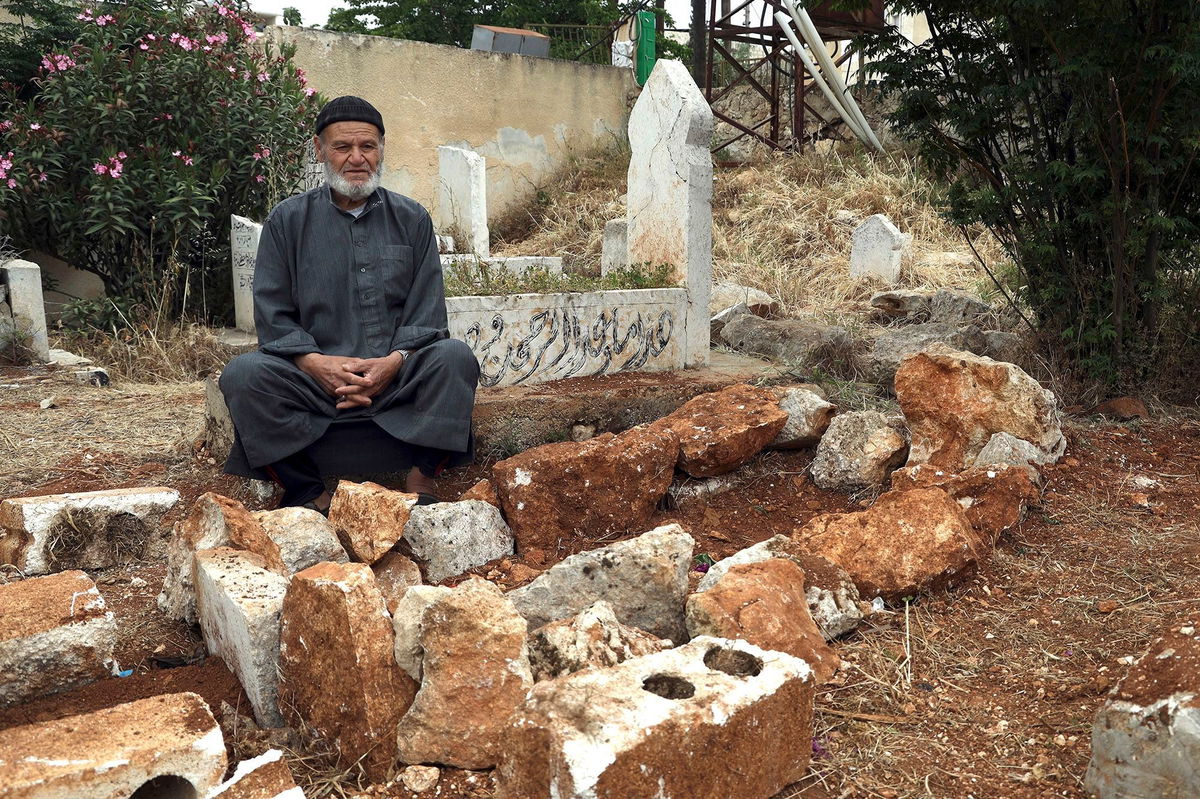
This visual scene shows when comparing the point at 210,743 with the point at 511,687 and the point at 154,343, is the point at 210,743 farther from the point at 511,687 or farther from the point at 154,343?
the point at 154,343

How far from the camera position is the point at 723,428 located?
414 cm

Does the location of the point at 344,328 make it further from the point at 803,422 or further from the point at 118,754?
the point at 118,754

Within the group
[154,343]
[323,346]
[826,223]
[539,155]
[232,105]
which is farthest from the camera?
[539,155]

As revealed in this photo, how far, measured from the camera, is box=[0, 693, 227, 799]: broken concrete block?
1873mm

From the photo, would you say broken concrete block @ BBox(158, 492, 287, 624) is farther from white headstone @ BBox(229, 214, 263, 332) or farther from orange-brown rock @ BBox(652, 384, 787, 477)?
white headstone @ BBox(229, 214, 263, 332)

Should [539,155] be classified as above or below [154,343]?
above

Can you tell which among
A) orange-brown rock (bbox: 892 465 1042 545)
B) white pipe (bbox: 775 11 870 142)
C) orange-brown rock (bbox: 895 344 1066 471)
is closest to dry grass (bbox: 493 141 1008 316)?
white pipe (bbox: 775 11 870 142)

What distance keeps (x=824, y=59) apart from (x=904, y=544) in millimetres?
10567

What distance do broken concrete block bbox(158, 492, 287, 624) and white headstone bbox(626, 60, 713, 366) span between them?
10.7ft

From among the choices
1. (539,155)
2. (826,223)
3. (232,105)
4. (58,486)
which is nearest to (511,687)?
(58,486)

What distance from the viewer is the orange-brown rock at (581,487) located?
3.71 m

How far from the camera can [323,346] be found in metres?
4.07

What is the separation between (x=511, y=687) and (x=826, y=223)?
407 inches

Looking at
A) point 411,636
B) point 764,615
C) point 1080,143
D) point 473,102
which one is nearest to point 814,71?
point 473,102
